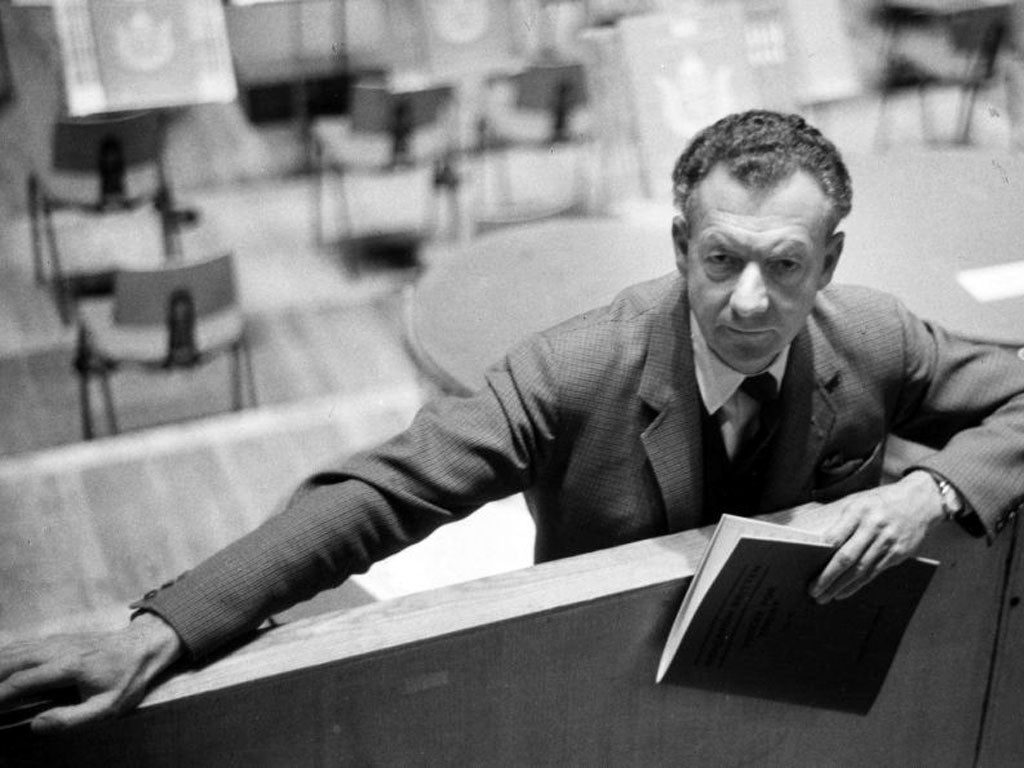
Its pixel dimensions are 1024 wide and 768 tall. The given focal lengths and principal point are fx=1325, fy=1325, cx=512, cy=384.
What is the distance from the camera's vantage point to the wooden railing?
1.15 m

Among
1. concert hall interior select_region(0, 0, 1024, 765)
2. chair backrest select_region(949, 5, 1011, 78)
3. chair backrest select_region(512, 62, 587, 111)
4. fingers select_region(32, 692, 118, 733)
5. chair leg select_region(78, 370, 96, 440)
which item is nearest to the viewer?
fingers select_region(32, 692, 118, 733)

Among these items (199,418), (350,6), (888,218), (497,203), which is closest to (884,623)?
(888,218)

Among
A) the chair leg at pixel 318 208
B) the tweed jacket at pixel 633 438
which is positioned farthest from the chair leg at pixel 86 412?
the tweed jacket at pixel 633 438

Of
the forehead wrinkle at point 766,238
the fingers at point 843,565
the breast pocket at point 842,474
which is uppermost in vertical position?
the forehead wrinkle at point 766,238

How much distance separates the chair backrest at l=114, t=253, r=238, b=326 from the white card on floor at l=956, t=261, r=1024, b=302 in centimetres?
226

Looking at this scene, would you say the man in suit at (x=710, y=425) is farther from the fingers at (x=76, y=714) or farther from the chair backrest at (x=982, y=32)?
the chair backrest at (x=982, y=32)

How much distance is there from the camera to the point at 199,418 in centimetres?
452

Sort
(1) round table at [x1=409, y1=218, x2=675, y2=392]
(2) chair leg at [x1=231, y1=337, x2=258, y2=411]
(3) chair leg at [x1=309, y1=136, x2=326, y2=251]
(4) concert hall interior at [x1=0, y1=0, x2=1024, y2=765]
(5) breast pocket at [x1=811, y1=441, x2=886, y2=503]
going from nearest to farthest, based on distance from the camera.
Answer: (5) breast pocket at [x1=811, y1=441, x2=886, y2=503] → (1) round table at [x1=409, y1=218, x2=675, y2=392] → (4) concert hall interior at [x1=0, y1=0, x2=1024, y2=765] → (2) chair leg at [x1=231, y1=337, x2=258, y2=411] → (3) chair leg at [x1=309, y1=136, x2=326, y2=251]

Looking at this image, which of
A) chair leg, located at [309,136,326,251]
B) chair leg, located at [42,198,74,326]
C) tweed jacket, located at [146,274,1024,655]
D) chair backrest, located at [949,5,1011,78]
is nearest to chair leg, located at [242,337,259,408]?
chair leg, located at [42,198,74,326]

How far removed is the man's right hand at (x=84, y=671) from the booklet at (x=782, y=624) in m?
0.50

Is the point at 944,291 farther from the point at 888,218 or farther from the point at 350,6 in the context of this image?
the point at 350,6

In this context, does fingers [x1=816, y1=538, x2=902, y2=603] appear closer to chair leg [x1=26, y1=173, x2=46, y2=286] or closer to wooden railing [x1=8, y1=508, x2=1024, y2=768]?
wooden railing [x1=8, y1=508, x2=1024, y2=768]

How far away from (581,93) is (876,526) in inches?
174

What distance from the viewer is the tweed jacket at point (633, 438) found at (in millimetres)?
1366
